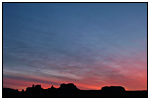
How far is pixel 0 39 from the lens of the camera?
26406mm

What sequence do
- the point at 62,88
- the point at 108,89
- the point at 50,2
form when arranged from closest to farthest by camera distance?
1. the point at 50,2
2. the point at 108,89
3. the point at 62,88

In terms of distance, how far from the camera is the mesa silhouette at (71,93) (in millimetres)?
44294

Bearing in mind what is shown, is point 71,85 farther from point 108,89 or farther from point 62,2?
point 62,2

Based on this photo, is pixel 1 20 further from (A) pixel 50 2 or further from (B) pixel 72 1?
(B) pixel 72 1

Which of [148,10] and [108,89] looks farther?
[108,89]

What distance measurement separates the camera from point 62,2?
2661 centimetres

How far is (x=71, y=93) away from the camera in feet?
176

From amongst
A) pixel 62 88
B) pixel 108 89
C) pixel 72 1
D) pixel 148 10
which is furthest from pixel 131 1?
pixel 62 88

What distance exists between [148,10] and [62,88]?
48.0m

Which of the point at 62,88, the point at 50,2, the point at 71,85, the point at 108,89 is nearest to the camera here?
the point at 50,2

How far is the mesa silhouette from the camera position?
145 ft

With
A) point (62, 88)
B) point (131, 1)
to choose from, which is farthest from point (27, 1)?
point (62, 88)

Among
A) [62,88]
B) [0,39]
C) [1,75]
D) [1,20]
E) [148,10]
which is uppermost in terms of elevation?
[148,10]

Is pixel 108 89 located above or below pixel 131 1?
below
